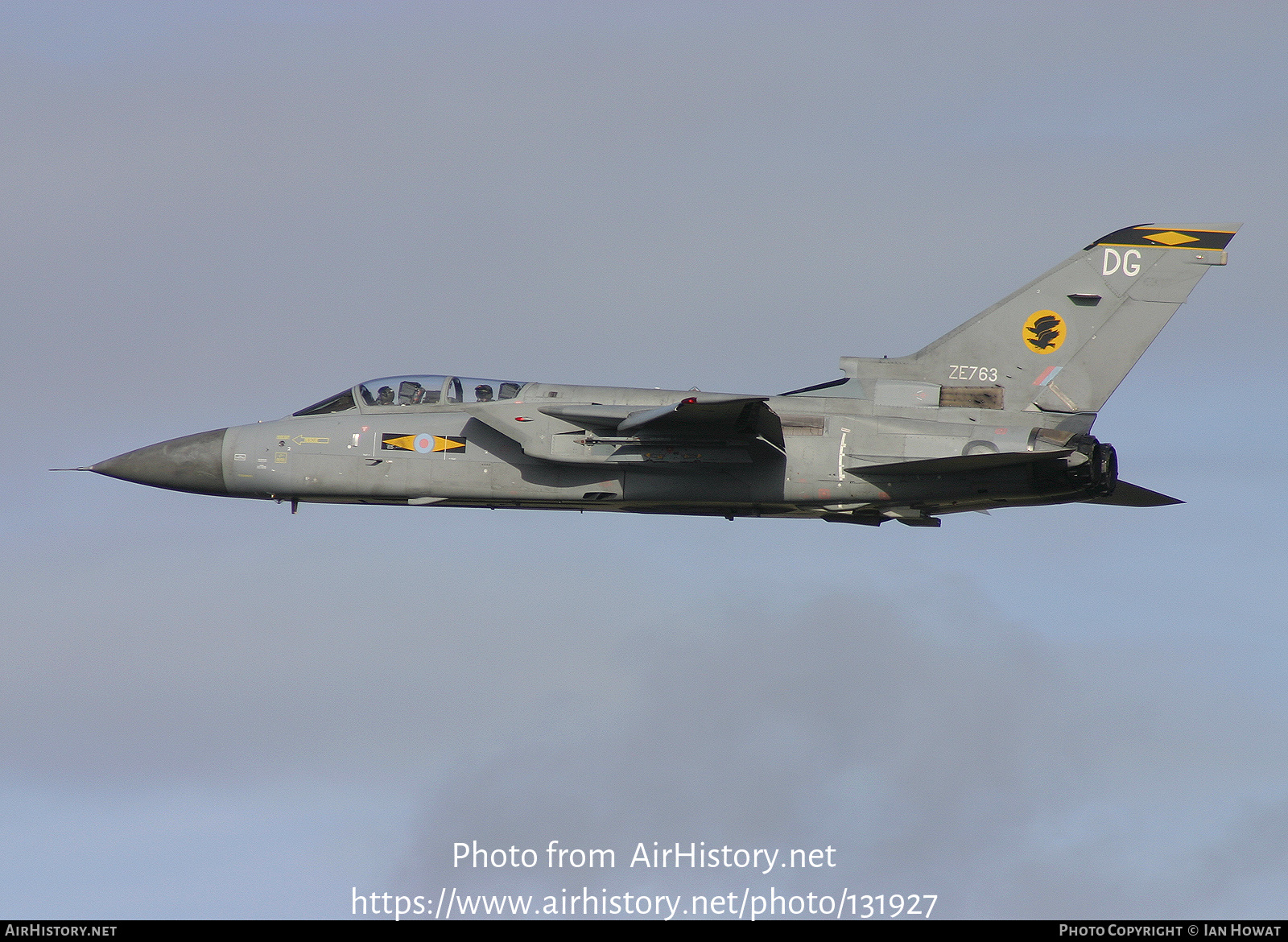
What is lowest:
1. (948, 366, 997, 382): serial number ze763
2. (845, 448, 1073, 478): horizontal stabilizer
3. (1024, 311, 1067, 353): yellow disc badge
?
(845, 448, 1073, 478): horizontal stabilizer

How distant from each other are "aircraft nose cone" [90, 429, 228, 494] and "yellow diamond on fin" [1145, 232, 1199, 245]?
16.6m

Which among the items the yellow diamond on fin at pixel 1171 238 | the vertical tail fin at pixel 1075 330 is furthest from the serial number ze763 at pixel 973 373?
the yellow diamond on fin at pixel 1171 238

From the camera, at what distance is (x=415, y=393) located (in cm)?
2691

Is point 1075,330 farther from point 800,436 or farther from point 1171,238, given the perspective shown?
point 800,436

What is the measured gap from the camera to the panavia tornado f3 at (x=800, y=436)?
24609 millimetres

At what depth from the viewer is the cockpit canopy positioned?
2650 centimetres

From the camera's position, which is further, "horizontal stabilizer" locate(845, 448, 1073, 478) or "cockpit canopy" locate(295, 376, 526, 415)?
"cockpit canopy" locate(295, 376, 526, 415)

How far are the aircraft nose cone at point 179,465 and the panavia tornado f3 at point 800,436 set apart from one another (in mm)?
32

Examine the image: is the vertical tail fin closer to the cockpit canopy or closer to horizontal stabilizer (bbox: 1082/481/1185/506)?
horizontal stabilizer (bbox: 1082/481/1185/506)

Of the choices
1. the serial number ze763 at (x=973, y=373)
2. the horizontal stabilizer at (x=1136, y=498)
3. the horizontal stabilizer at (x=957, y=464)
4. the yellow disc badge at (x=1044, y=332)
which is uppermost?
the yellow disc badge at (x=1044, y=332)

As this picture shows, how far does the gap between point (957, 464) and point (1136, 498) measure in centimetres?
464

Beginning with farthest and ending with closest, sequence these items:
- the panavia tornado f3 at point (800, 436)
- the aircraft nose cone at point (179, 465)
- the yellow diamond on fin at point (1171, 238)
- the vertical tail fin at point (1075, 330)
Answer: the aircraft nose cone at point (179, 465) < the yellow diamond on fin at point (1171, 238) < the vertical tail fin at point (1075, 330) < the panavia tornado f3 at point (800, 436)

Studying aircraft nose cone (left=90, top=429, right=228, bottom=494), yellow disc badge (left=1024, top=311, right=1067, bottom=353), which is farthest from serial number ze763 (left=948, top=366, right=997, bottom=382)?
aircraft nose cone (left=90, top=429, right=228, bottom=494)

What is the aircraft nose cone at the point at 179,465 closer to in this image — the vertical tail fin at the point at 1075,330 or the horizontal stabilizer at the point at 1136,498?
the vertical tail fin at the point at 1075,330
